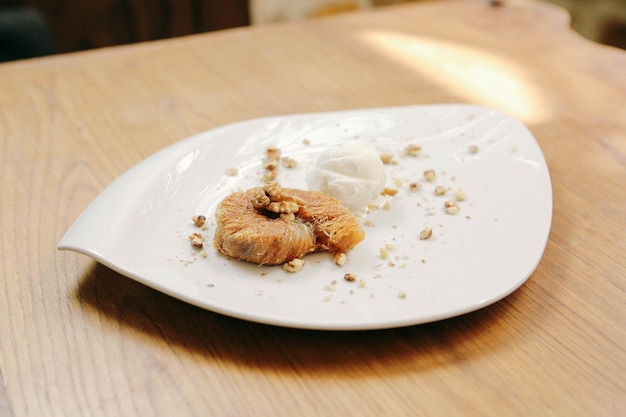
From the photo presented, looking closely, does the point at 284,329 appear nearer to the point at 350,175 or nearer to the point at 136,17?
the point at 350,175

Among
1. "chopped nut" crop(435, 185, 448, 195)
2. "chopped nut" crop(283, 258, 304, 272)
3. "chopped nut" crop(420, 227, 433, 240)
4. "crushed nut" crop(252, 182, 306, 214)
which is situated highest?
"crushed nut" crop(252, 182, 306, 214)

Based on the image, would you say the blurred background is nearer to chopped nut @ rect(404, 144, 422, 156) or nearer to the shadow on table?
chopped nut @ rect(404, 144, 422, 156)

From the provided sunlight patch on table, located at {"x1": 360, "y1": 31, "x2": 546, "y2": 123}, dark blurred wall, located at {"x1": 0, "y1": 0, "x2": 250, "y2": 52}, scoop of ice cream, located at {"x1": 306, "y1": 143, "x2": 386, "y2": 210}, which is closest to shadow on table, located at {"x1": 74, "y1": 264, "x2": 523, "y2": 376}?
scoop of ice cream, located at {"x1": 306, "y1": 143, "x2": 386, "y2": 210}

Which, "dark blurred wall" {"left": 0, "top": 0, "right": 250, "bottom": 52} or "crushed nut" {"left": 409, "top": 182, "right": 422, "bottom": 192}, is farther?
"dark blurred wall" {"left": 0, "top": 0, "right": 250, "bottom": 52}

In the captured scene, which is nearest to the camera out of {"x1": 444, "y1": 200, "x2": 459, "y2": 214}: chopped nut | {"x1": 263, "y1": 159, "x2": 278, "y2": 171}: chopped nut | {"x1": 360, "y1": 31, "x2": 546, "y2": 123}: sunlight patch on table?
{"x1": 444, "y1": 200, "x2": 459, "y2": 214}: chopped nut

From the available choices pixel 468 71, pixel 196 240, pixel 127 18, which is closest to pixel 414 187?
pixel 196 240
